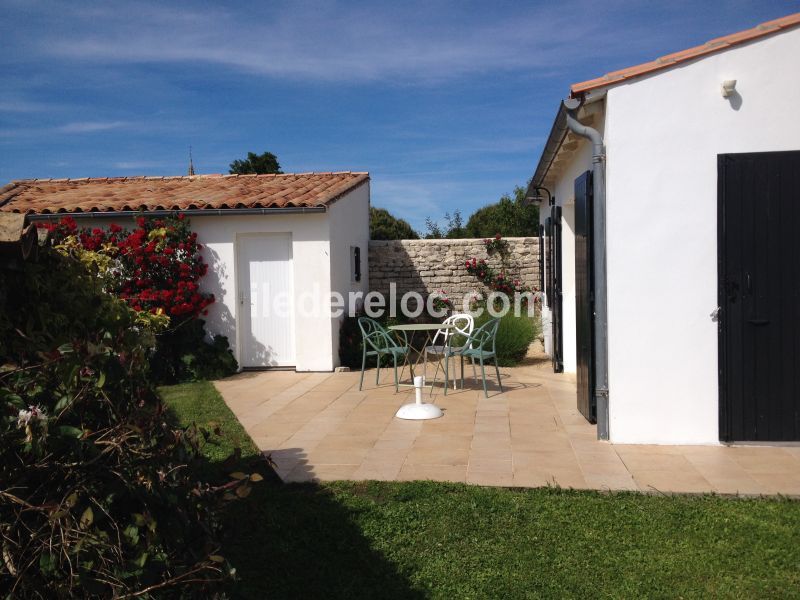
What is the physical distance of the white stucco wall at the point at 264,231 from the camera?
1055cm

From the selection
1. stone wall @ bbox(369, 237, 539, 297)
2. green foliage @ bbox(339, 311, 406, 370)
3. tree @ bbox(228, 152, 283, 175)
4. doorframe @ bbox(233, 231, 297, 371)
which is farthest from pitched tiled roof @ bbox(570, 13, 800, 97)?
tree @ bbox(228, 152, 283, 175)

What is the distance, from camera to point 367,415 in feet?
24.1

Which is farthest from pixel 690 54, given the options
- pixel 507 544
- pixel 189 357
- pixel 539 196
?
pixel 189 357

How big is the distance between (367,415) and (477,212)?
21.0m

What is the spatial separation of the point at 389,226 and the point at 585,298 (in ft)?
64.1

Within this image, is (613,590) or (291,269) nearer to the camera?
(613,590)

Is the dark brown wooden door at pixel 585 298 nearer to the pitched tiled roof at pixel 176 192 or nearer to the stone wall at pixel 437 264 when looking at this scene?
the pitched tiled roof at pixel 176 192

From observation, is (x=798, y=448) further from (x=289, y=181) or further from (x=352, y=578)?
(x=289, y=181)

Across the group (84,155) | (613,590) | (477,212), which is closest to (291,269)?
(613,590)

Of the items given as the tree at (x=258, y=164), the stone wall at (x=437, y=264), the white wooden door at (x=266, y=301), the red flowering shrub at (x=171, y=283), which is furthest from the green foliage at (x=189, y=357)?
the tree at (x=258, y=164)

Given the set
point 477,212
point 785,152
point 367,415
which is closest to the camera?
point 785,152

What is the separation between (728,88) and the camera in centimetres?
542

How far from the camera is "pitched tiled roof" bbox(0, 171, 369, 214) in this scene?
34.3 feet

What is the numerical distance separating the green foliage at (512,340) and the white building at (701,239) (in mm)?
5036
